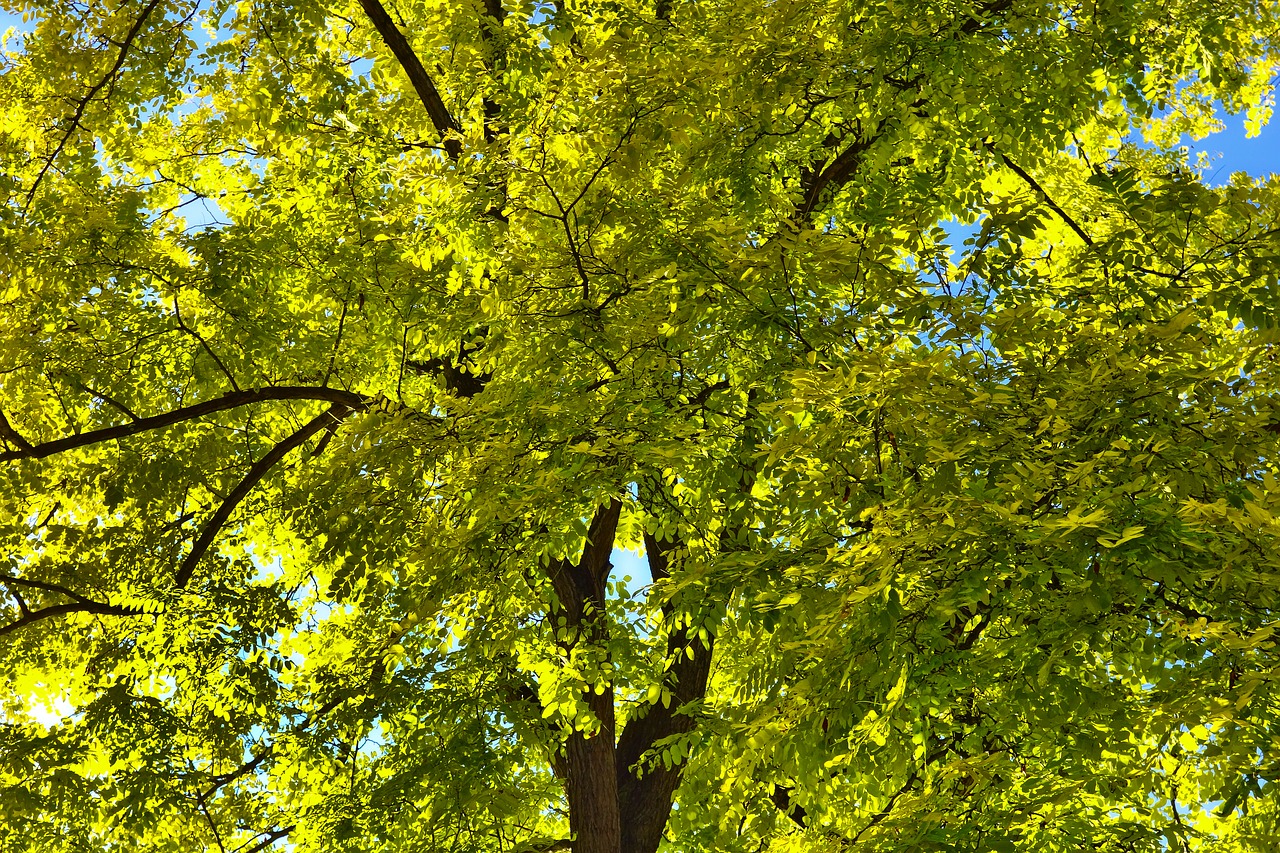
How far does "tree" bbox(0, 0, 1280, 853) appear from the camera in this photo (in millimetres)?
4387

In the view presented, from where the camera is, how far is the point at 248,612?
8500mm

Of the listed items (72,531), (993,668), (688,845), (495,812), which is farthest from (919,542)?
(72,531)

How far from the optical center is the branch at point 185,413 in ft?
28.1

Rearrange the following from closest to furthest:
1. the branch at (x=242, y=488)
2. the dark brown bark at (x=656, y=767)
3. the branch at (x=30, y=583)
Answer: the dark brown bark at (x=656, y=767) → the branch at (x=30, y=583) → the branch at (x=242, y=488)

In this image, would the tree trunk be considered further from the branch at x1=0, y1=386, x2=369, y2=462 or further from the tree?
the branch at x1=0, y1=386, x2=369, y2=462

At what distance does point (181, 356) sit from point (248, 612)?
272cm

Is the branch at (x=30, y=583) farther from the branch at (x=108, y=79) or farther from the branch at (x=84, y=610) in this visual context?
the branch at (x=108, y=79)

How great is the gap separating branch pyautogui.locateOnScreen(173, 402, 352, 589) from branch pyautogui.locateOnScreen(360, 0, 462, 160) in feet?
8.28

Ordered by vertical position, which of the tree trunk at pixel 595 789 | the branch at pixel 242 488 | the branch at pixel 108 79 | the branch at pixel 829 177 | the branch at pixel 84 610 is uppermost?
the branch at pixel 108 79

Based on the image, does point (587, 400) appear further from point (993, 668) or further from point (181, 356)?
point (181, 356)

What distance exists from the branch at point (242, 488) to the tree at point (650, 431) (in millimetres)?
51

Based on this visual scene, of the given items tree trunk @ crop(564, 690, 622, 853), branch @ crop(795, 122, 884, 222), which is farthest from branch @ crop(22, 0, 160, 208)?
tree trunk @ crop(564, 690, 622, 853)

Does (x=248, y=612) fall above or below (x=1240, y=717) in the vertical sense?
above

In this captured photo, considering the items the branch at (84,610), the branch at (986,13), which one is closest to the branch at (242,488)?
the branch at (84,610)
